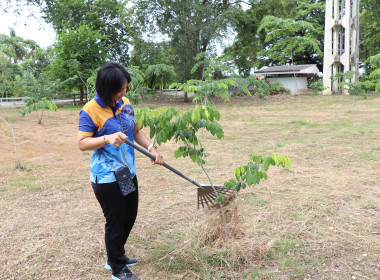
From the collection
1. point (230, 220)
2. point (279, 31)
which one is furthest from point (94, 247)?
point (279, 31)

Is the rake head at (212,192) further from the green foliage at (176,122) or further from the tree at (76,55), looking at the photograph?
the tree at (76,55)

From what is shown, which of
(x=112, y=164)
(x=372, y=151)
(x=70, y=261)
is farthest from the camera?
(x=372, y=151)

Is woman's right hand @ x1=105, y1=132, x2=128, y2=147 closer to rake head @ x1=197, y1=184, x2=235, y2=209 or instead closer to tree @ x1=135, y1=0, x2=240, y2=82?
rake head @ x1=197, y1=184, x2=235, y2=209

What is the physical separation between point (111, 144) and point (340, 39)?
2769cm

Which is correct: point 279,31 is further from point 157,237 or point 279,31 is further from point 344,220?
point 157,237

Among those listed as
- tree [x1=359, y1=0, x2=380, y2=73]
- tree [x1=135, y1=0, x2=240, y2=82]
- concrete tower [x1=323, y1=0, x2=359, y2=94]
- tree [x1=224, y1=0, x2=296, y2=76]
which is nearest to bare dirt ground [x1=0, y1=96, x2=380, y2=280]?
tree [x1=135, y1=0, x2=240, y2=82]

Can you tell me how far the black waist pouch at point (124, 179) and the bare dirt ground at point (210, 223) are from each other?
813mm

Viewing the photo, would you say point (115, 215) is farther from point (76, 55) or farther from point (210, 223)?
point (76, 55)

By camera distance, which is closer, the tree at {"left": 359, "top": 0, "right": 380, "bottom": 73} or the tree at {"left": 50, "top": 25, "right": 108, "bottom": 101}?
the tree at {"left": 50, "top": 25, "right": 108, "bottom": 101}

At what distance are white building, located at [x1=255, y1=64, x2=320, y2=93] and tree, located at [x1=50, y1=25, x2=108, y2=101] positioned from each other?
597 inches

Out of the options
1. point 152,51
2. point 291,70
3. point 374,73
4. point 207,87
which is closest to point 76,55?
point 152,51

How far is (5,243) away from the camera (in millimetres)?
3080

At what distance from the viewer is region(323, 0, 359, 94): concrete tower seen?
2462cm

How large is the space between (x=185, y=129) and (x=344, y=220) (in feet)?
6.53
